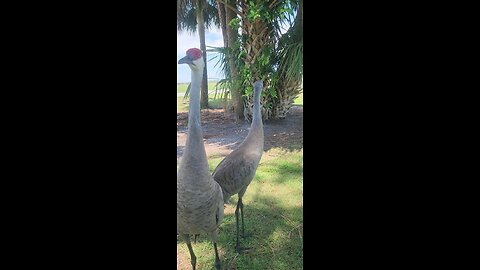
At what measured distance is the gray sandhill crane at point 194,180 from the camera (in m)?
1.01

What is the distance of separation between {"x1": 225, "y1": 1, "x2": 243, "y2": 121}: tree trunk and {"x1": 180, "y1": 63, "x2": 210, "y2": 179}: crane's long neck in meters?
0.15

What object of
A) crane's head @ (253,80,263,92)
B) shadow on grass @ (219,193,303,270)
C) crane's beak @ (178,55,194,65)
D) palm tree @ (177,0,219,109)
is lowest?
shadow on grass @ (219,193,303,270)

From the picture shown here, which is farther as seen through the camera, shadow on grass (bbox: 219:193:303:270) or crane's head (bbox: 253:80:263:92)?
crane's head (bbox: 253:80:263:92)

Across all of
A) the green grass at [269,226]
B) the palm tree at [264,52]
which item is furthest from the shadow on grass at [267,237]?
the palm tree at [264,52]

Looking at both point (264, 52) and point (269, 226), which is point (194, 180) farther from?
point (264, 52)

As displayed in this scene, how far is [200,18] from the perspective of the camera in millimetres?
1093

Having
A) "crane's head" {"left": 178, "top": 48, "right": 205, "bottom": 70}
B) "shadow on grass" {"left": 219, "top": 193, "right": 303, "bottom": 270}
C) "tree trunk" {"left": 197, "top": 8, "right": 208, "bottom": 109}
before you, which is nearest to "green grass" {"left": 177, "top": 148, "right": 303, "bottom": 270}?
"shadow on grass" {"left": 219, "top": 193, "right": 303, "bottom": 270}

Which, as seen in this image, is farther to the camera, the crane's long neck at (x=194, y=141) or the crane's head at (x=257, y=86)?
the crane's head at (x=257, y=86)

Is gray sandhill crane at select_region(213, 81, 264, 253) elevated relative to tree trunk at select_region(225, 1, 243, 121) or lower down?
lower down

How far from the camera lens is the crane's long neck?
3.31 ft

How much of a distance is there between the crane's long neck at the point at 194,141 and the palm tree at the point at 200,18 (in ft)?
0.15

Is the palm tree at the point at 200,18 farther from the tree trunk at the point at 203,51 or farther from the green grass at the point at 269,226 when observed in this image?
the green grass at the point at 269,226

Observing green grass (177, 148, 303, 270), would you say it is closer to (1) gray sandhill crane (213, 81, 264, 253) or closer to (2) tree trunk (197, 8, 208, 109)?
(1) gray sandhill crane (213, 81, 264, 253)
